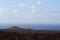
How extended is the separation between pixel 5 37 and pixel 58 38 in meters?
1.25

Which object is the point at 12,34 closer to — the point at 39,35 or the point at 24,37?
the point at 24,37

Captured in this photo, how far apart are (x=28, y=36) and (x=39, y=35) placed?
261mm

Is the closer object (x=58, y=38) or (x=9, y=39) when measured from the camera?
(x=58, y=38)

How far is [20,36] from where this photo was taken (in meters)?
3.80

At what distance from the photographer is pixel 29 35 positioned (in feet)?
12.3

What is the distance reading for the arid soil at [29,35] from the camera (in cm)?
366

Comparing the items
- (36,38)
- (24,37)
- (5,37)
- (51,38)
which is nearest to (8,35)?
(5,37)

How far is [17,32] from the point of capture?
3.83 metres

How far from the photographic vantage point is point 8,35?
3865mm

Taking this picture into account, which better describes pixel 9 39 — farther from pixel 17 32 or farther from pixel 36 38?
pixel 36 38

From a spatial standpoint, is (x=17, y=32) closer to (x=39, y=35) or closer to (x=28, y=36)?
(x=28, y=36)

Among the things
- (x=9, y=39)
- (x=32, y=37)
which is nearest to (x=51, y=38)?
(x=32, y=37)

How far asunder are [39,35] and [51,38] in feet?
0.92

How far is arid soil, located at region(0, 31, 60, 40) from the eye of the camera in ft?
12.0
